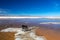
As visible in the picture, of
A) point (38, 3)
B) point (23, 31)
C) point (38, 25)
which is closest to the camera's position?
point (23, 31)

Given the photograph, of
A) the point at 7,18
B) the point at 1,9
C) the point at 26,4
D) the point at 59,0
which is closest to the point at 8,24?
the point at 7,18

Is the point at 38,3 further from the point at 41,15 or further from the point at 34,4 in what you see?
the point at 41,15

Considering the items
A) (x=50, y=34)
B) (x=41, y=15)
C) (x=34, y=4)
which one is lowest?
(x=50, y=34)

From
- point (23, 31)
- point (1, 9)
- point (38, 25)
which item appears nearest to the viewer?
point (23, 31)

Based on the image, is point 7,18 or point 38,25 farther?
point 38,25

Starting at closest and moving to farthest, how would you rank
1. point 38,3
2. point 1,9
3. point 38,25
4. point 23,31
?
point 23,31 < point 1,9 < point 38,3 < point 38,25

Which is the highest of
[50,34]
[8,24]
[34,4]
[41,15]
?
[34,4]

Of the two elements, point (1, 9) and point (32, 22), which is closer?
point (1, 9)

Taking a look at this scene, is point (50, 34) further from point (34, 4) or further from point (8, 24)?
point (8, 24)

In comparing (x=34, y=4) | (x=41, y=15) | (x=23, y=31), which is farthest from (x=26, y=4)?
(x=23, y=31)

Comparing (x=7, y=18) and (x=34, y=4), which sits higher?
(x=34, y=4)
